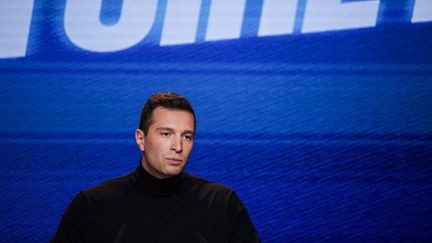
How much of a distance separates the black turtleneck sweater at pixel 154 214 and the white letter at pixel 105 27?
0.88 meters

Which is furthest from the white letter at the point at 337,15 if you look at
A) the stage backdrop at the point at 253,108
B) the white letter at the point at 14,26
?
the white letter at the point at 14,26

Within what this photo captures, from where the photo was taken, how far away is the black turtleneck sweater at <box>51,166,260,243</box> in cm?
142

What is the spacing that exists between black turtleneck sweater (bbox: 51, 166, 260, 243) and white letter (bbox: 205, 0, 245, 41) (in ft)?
2.95

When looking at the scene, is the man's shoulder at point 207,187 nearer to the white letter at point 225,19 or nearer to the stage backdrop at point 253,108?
the stage backdrop at point 253,108

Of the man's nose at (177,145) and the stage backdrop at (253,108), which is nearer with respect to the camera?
the man's nose at (177,145)

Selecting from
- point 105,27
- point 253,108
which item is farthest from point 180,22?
point 253,108

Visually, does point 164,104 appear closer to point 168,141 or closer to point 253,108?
point 168,141

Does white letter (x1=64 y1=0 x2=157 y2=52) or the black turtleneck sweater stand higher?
white letter (x1=64 y1=0 x2=157 y2=52)

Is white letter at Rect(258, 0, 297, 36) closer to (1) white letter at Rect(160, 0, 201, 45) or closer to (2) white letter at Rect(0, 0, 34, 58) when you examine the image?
(1) white letter at Rect(160, 0, 201, 45)

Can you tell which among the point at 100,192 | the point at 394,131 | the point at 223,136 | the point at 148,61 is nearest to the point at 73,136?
the point at 148,61

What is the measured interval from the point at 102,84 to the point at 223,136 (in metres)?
0.54

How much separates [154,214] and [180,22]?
103 cm

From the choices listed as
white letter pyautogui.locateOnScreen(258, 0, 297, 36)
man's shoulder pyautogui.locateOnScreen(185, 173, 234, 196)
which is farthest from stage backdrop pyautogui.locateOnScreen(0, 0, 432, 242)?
man's shoulder pyautogui.locateOnScreen(185, 173, 234, 196)

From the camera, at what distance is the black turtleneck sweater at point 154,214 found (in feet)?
4.66
